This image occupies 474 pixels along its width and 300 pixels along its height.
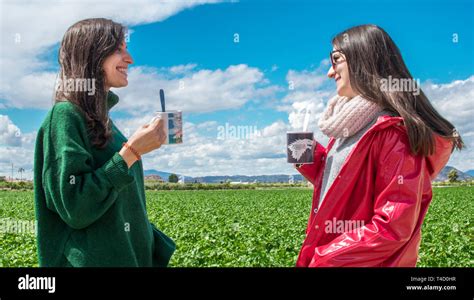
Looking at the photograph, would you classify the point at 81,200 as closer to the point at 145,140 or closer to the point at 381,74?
the point at 145,140

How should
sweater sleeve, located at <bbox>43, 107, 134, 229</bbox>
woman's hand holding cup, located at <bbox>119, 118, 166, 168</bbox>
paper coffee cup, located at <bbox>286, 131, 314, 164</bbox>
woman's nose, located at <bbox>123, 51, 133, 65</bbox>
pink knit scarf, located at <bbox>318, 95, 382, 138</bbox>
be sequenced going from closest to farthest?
sweater sleeve, located at <bbox>43, 107, 134, 229</bbox>
woman's hand holding cup, located at <bbox>119, 118, 166, 168</bbox>
pink knit scarf, located at <bbox>318, 95, 382, 138</bbox>
woman's nose, located at <bbox>123, 51, 133, 65</bbox>
paper coffee cup, located at <bbox>286, 131, 314, 164</bbox>

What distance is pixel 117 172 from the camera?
2301 millimetres

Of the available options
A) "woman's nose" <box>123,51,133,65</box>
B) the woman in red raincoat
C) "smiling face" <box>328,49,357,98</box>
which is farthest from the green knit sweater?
"smiling face" <box>328,49,357,98</box>

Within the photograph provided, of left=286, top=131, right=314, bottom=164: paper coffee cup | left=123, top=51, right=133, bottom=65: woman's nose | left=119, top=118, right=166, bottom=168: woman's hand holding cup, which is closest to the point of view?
left=119, top=118, right=166, bottom=168: woman's hand holding cup

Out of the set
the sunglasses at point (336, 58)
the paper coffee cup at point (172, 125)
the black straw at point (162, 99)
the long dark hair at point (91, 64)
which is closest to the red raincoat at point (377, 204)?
the sunglasses at point (336, 58)

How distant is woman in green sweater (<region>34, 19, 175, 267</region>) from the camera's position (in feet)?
7.46

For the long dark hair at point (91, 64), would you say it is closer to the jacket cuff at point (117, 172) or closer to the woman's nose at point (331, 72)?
the jacket cuff at point (117, 172)

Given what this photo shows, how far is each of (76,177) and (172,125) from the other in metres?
0.56

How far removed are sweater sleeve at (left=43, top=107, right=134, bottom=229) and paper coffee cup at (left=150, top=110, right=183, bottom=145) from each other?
31cm

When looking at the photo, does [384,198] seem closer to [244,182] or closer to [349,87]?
[349,87]

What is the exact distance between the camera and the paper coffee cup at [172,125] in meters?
2.52

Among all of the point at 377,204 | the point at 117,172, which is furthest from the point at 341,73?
the point at 117,172

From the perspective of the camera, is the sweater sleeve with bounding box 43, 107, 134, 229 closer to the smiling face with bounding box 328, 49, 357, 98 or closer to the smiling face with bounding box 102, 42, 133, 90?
the smiling face with bounding box 102, 42, 133, 90
